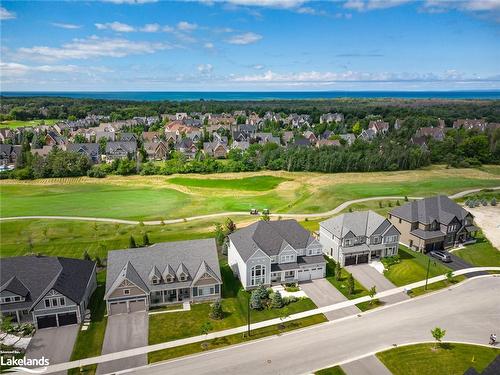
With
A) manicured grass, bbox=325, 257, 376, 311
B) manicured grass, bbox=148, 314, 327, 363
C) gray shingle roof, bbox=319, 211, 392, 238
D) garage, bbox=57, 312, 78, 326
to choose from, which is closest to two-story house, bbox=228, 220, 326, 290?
manicured grass, bbox=325, 257, 376, 311

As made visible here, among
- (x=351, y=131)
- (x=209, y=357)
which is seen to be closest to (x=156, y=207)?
(x=209, y=357)

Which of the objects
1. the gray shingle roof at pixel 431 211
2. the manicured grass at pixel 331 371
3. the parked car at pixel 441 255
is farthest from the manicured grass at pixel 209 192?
the manicured grass at pixel 331 371

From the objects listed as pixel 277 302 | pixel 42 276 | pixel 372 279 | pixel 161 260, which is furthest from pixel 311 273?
pixel 42 276

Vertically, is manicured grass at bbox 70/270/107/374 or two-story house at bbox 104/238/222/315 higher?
two-story house at bbox 104/238/222/315

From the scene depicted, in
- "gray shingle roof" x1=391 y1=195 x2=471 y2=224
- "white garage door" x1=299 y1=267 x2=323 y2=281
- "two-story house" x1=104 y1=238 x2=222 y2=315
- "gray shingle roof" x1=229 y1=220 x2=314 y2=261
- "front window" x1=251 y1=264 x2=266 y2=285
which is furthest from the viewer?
"gray shingle roof" x1=391 y1=195 x2=471 y2=224

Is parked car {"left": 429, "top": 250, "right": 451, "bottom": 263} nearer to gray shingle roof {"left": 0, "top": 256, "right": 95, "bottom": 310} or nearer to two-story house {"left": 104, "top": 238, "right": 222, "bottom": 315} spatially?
two-story house {"left": 104, "top": 238, "right": 222, "bottom": 315}

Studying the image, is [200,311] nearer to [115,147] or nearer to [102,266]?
[102,266]

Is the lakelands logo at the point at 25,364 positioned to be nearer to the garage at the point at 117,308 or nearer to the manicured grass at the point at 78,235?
the garage at the point at 117,308
